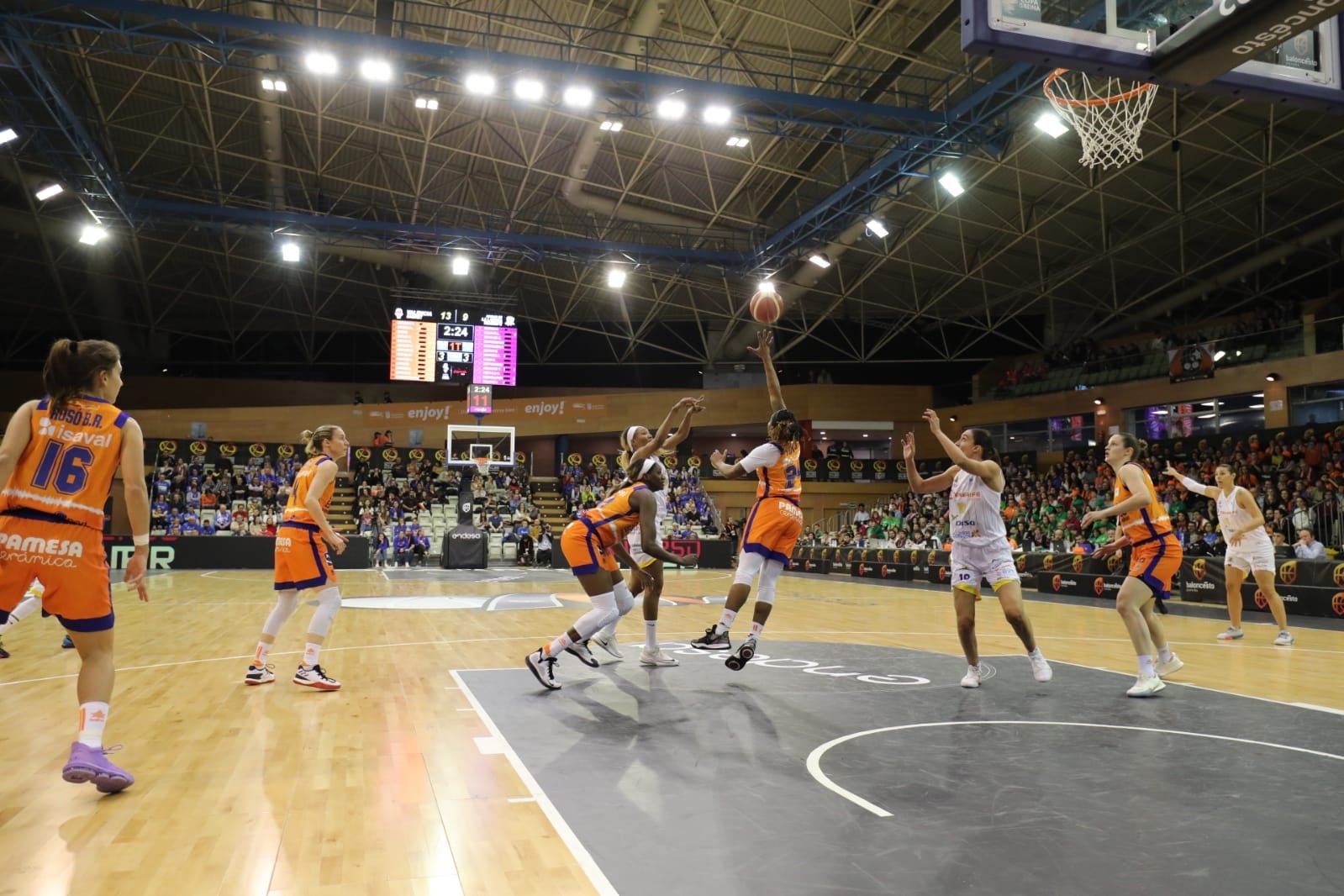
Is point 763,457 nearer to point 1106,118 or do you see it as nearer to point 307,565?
point 307,565

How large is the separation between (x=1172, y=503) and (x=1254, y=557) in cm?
1156

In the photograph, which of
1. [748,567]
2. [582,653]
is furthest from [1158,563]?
[582,653]

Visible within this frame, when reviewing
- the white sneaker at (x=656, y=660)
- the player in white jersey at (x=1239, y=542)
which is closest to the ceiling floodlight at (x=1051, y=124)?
the player in white jersey at (x=1239, y=542)

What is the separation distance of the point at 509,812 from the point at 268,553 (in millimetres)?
22803

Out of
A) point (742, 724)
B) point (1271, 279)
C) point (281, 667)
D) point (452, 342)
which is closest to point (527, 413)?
point (452, 342)

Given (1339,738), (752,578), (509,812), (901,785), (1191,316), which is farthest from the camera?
(1191,316)

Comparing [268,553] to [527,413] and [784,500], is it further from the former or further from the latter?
[784,500]

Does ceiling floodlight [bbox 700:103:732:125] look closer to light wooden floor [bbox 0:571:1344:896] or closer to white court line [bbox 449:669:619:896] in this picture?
light wooden floor [bbox 0:571:1344:896]

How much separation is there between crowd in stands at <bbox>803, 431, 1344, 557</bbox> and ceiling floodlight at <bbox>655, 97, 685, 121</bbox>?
12064 millimetres

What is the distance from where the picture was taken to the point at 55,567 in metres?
3.94

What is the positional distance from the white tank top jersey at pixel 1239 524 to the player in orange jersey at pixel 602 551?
733 cm

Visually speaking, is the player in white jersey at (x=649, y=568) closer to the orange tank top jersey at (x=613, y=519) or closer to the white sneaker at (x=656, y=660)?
the white sneaker at (x=656, y=660)

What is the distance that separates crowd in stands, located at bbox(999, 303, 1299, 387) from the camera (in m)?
25.2

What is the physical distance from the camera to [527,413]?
36.8 m
